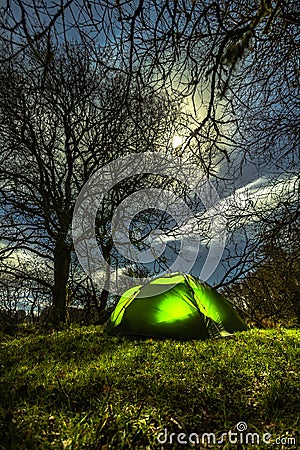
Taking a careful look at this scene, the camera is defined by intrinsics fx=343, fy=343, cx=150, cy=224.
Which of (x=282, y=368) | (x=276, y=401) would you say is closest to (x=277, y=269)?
(x=282, y=368)

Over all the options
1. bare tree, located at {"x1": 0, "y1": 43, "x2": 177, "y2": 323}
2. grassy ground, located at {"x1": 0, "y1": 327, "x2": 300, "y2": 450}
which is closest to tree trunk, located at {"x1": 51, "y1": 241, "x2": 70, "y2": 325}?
bare tree, located at {"x1": 0, "y1": 43, "x2": 177, "y2": 323}

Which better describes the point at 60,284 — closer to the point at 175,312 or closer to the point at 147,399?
the point at 175,312

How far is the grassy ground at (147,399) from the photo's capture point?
213 cm

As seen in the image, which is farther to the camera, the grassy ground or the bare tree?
the bare tree

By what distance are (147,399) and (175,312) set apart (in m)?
3.89

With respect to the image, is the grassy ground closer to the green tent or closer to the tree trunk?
the green tent

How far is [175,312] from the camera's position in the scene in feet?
21.4

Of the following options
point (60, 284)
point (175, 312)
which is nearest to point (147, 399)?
point (175, 312)

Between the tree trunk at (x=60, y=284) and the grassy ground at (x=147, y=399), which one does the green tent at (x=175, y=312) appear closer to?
the grassy ground at (x=147, y=399)

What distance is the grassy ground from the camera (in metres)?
2.13

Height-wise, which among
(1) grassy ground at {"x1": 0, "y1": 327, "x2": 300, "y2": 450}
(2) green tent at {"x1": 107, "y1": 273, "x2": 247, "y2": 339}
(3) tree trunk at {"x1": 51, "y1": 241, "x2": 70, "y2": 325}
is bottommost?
(1) grassy ground at {"x1": 0, "y1": 327, "x2": 300, "y2": 450}

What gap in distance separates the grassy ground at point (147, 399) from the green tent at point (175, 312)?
168cm

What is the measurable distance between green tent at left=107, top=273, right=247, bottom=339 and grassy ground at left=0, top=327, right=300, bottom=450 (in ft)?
5.53

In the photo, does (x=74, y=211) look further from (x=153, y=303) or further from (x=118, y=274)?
(x=153, y=303)
